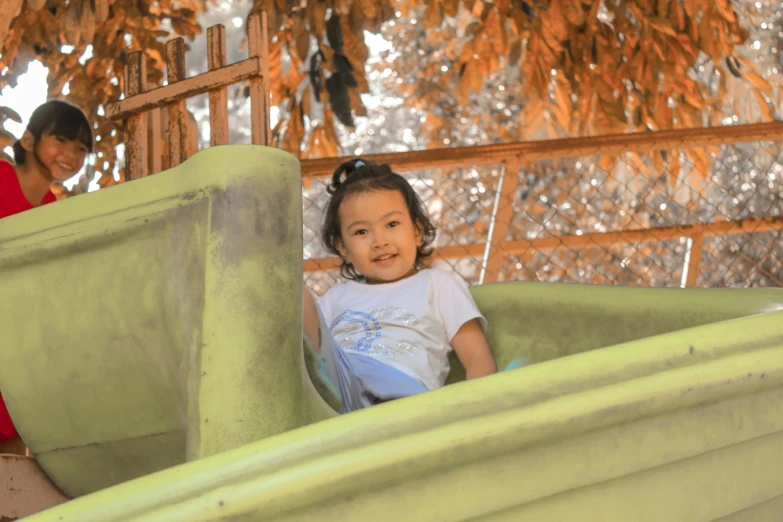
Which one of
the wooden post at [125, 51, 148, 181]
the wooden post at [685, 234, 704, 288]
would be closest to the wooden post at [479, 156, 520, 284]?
the wooden post at [685, 234, 704, 288]

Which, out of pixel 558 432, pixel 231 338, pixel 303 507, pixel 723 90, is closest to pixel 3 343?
pixel 231 338

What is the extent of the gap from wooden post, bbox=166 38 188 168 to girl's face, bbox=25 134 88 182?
0.28 metres

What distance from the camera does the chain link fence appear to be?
317 cm

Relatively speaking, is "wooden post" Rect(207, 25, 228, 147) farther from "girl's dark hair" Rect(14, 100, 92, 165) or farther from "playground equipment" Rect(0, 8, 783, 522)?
"playground equipment" Rect(0, 8, 783, 522)

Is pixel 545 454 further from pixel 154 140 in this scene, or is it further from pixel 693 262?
pixel 693 262

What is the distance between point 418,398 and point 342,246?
1158 millimetres

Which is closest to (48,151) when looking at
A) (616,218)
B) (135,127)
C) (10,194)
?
(10,194)

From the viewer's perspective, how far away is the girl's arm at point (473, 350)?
63.9 inches

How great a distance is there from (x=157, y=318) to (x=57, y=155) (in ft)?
4.97

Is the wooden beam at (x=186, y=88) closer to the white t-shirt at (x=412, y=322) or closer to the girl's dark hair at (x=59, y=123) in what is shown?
the girl's dark hair at (x=59, y=123)

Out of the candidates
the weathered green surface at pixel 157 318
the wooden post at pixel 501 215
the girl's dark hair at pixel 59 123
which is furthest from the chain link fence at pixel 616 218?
the weathered green surface at pixel 157 318

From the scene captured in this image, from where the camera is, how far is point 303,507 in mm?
718

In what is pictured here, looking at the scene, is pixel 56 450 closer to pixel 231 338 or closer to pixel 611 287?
pixel 231 338

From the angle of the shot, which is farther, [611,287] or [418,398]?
[611,287]
